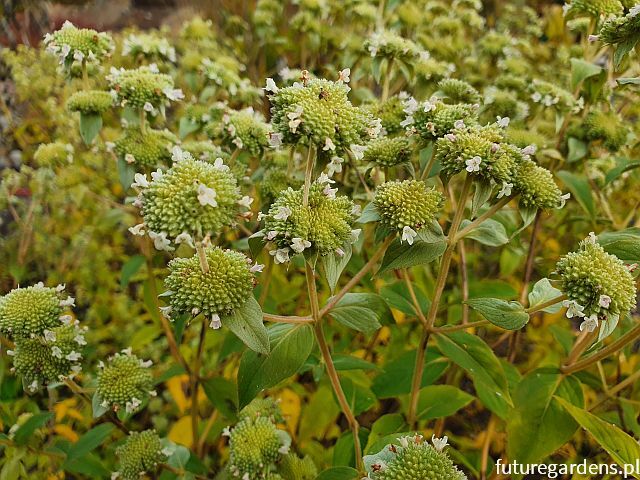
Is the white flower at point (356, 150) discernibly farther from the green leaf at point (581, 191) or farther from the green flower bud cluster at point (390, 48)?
the green leaf at point (581, 191)

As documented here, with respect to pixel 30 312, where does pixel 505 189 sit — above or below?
above

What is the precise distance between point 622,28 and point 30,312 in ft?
5.21

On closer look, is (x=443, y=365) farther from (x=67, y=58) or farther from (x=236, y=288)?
(x=67, y=58)

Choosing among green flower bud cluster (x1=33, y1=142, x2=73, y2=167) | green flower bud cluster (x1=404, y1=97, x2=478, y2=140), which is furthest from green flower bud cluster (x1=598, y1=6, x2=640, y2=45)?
green flower bud cluster (x1=33, y1=142, x2=73, y2=167)

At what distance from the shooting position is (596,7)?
160 cm

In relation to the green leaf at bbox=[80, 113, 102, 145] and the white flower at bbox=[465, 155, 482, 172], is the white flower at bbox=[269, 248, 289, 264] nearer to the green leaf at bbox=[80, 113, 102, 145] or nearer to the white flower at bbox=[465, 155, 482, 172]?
the white flower at bbox=[465, 155, 482, 172]

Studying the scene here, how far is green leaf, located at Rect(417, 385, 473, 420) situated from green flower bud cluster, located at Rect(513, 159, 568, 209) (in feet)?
2.18

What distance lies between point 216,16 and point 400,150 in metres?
3.75

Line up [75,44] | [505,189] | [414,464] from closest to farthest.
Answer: [414,464] < [505,189] < [75,44]

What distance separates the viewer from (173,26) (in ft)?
17.0

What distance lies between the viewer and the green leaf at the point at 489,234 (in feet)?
4.05

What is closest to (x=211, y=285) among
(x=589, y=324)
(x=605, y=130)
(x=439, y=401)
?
(x=589, y=324)

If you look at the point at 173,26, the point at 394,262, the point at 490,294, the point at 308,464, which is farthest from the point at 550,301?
the point at 173,26

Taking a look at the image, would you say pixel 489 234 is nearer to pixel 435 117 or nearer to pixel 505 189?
pixel 505 189
